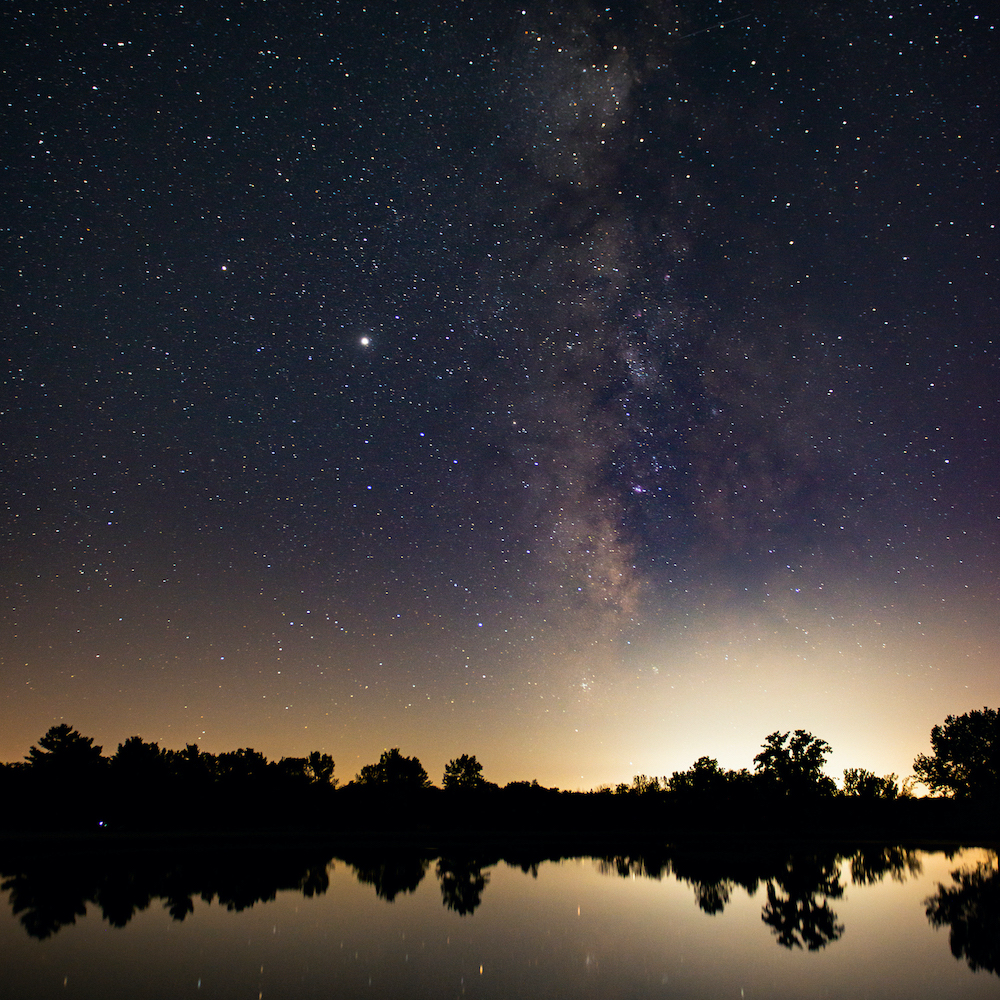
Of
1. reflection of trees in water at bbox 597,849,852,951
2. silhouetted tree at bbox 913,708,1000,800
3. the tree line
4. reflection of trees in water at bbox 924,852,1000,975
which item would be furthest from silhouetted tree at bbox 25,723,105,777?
silhouetted tree at bbox 913,708,1000,800

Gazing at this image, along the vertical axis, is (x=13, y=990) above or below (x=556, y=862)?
above

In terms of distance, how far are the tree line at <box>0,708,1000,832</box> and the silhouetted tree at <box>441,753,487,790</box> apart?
162 ft

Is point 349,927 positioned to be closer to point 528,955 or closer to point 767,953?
point 528,955

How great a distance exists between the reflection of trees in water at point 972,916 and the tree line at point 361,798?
163ft

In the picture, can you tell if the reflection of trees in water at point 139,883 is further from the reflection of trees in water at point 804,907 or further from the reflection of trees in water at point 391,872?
the reflection of trees in water at point 804,907

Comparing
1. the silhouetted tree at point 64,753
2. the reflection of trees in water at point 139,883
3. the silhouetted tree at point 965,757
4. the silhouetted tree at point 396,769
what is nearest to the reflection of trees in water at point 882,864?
the reflection of trees in water at point 139,883

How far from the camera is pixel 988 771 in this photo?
291ft

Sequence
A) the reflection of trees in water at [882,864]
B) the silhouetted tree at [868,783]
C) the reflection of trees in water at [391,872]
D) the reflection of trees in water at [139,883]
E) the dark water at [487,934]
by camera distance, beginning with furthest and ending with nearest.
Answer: the silhouetted tree at [868,783]
the reflection of trees in water at [882,864]
the reflection of trees in water at [391,872]
the reflection of trees in water at [139,883]
the dark water at [487,934]

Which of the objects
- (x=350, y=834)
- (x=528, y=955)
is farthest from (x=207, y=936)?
(x=350, y=834)

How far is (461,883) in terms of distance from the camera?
26281mm

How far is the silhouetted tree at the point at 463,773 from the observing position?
461ft

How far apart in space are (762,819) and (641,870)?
57.1m

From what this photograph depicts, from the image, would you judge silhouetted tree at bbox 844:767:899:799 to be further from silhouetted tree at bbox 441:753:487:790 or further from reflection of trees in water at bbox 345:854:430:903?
reflection of trees in water at bbox 345:854:430:903

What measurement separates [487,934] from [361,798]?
215ft
